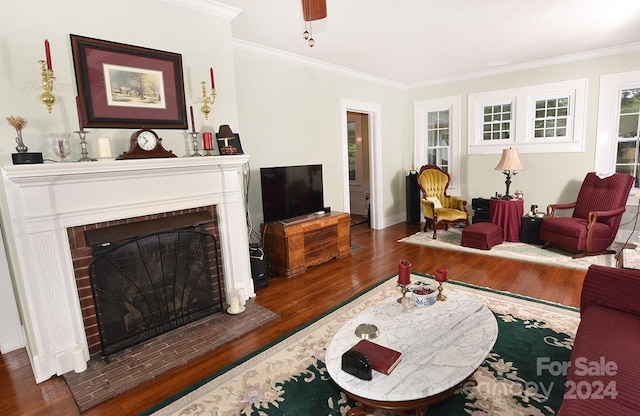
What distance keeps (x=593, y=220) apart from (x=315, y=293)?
343cm

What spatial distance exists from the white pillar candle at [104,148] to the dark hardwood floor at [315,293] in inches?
59.7

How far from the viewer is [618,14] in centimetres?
333

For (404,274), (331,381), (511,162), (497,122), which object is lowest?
(331,381)

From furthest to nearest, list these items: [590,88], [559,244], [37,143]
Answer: [590,88], [559,244], [37,143]

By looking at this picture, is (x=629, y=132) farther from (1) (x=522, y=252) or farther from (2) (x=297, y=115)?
(2) (x=297, y=115)

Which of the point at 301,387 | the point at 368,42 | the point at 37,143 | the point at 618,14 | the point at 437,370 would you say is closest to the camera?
the point at 437,370

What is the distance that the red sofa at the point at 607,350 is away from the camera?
1.34m

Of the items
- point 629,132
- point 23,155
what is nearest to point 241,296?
point 23,155

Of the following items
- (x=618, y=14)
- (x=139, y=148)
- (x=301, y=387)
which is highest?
Answer: (x=618, y=14)

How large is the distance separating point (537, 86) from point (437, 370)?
5181 millimetres

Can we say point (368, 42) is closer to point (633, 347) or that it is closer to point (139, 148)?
point (139, 148)

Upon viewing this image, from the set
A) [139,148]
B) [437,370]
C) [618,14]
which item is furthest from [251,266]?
[618,14]

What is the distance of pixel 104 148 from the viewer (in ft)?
7.67

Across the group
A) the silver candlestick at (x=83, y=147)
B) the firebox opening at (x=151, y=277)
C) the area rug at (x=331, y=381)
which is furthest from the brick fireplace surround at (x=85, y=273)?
the area rug at (x=331, y=381)
